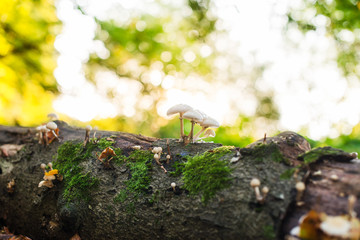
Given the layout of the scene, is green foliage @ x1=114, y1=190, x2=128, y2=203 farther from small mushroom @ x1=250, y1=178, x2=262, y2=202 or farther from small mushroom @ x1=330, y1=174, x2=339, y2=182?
small mushroom @ x1=330, y1=174, x2=339, y2=182

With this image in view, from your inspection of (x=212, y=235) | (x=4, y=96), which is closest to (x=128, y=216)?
(x=212, y=235)

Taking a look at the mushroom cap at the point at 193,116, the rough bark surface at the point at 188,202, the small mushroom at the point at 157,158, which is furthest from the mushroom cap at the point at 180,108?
the small mushroom at the point at 157,158

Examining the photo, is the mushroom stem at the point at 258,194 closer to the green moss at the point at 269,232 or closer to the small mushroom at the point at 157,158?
the green moss at the point at 269,232

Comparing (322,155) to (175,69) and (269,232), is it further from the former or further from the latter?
(175,69)

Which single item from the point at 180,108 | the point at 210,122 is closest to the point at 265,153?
the point at 210,122

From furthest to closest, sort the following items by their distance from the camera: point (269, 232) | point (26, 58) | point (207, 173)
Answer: point (26, 58) < point (207, 173) < point (269, 232)
